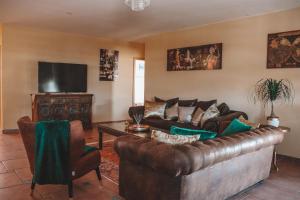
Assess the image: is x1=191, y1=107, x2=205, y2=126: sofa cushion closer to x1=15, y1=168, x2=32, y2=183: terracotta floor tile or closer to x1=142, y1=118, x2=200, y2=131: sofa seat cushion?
x1=142, y1=118, x2=200, y2=131: sofa seat cushion

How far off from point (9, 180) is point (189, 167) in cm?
245

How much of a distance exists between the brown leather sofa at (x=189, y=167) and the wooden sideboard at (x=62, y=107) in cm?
413

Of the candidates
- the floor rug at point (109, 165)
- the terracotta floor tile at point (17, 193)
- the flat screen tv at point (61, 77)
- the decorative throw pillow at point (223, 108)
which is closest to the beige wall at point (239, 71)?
the decorative throw pillow at point (223, 108)

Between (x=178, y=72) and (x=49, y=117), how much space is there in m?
3.31

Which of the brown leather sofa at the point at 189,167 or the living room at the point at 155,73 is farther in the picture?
A: the living room at the point at 155,73

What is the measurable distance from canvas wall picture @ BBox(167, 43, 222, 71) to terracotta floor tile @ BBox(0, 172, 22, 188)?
4.09 metres

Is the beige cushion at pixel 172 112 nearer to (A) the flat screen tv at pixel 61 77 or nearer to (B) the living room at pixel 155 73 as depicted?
(B) the living room at pixel 155 73

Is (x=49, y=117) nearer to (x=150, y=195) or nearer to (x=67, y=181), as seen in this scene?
(x=67, y=181)

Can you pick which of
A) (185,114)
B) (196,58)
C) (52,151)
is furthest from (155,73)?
(52,151)

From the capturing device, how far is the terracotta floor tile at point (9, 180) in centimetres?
308

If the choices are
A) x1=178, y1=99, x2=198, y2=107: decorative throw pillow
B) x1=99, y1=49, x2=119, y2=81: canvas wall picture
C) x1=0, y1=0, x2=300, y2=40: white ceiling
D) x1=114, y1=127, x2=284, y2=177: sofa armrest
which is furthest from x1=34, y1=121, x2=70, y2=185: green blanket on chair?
x1=99, y1=49, x2=119, y2=81: canvas wall picture

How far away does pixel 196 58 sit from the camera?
5730 millimetres

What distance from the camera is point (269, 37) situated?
14.8 ft

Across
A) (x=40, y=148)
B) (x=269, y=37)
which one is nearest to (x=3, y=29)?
(x=40, y=148)
